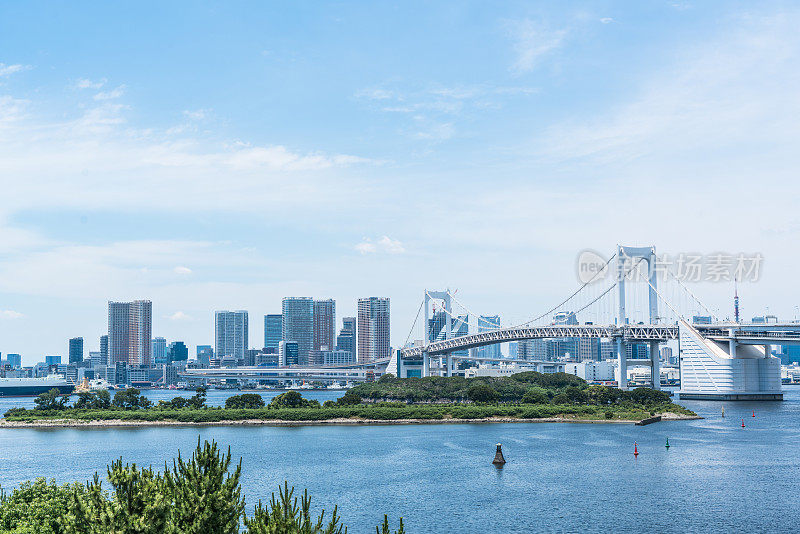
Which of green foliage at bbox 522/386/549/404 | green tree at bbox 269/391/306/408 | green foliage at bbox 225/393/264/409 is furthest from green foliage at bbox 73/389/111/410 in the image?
green foliage at bbox 522/386/549/404

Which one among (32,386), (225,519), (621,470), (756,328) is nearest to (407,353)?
(756,328)

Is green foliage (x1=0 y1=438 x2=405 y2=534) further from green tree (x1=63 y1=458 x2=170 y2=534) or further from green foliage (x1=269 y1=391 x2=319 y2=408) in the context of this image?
green foliage (x1=269 y1=391 x2=319 y2=408)

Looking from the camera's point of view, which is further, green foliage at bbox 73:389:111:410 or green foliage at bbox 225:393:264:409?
green foliage at bbox 73:389:111:410

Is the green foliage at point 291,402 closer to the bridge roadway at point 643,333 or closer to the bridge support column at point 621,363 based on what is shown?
the bridge roadway at point 643,333

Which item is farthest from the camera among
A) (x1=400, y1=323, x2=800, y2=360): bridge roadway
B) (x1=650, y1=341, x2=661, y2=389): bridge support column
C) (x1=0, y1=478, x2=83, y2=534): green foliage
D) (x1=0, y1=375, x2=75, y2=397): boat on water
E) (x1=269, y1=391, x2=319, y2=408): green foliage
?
(x1=0, y1=375, x2=75, y2=397): boat on water

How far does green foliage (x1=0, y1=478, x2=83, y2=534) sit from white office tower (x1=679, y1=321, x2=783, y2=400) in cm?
8081

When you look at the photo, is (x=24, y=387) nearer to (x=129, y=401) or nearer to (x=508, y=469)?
(x=129, y=401)

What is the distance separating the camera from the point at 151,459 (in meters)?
48.1

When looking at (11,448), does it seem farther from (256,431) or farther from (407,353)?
(407,353)

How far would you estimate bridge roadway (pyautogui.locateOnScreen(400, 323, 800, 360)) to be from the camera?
89.2 meters

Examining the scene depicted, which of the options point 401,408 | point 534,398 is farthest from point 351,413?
point 534,398

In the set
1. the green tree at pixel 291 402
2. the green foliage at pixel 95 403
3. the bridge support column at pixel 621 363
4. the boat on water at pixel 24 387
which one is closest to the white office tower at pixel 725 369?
the bridge support column at pixel 621 363

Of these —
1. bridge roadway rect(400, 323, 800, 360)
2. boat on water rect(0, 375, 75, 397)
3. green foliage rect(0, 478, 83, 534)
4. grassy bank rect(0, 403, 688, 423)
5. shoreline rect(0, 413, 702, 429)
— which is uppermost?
bridge roadway rect(400, 323, 800, 360)

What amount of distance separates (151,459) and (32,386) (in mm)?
122857
